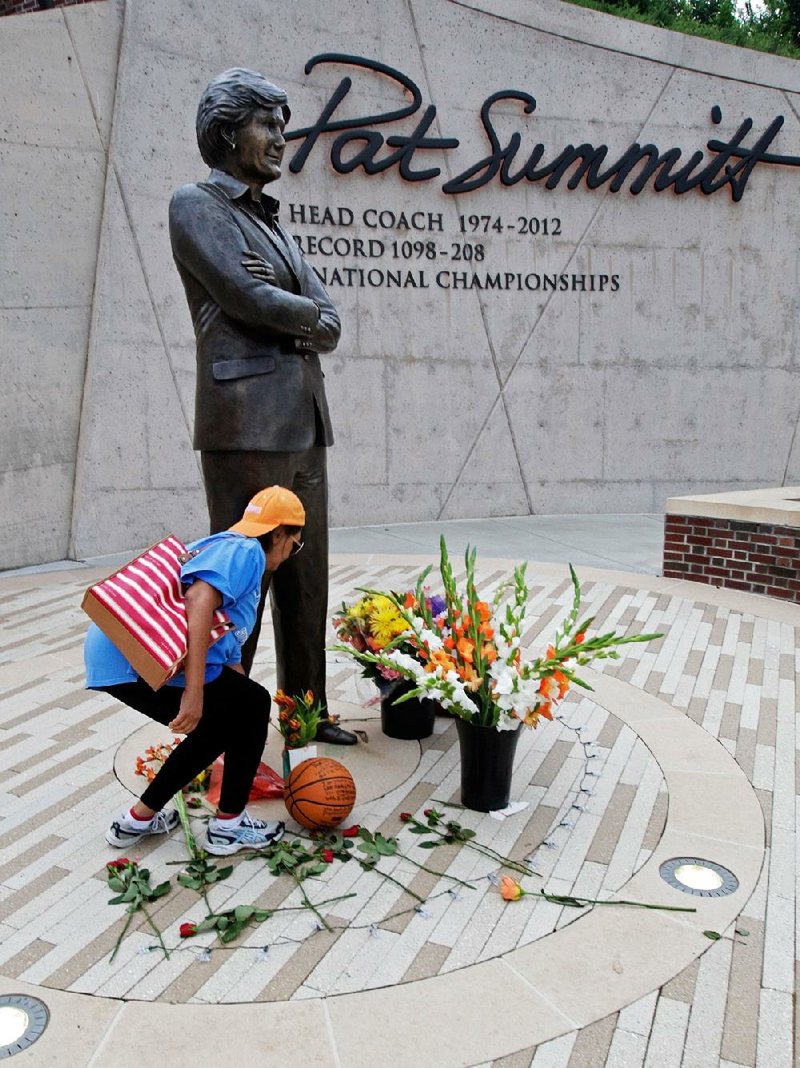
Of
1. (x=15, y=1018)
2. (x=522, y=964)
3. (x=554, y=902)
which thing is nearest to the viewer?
(x=15, y=1018)

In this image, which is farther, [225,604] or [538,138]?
[538,138]

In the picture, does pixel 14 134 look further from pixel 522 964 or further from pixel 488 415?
pixel 522 964

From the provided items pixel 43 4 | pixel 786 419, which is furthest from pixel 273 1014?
pixel 786 419

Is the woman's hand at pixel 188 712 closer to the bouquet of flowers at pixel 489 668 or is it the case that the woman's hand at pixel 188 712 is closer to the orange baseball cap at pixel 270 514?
the orange baseball cap at pixel 270 514

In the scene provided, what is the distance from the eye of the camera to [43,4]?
8.11 m

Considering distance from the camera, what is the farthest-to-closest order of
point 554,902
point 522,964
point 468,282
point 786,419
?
point 786,419 → point 468,282 → point 554,902 → point 522,964

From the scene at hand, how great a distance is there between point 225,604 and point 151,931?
962mm

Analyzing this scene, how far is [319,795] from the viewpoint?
308 cm

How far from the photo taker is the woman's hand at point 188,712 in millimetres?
2725

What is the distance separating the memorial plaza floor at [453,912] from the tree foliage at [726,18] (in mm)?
9464

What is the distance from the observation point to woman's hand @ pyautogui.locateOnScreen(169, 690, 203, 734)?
272cm

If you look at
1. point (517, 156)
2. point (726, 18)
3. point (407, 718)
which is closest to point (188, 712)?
point (407, 718)

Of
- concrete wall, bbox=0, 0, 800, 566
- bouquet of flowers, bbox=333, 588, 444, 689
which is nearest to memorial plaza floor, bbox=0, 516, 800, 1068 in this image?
bouquet of flowers, bbox=333, 588, 444, 689

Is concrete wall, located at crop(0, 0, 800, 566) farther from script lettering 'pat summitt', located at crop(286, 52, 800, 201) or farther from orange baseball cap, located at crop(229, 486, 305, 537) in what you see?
orange baseball cap, located at crop(229, 486, 305, 537)
